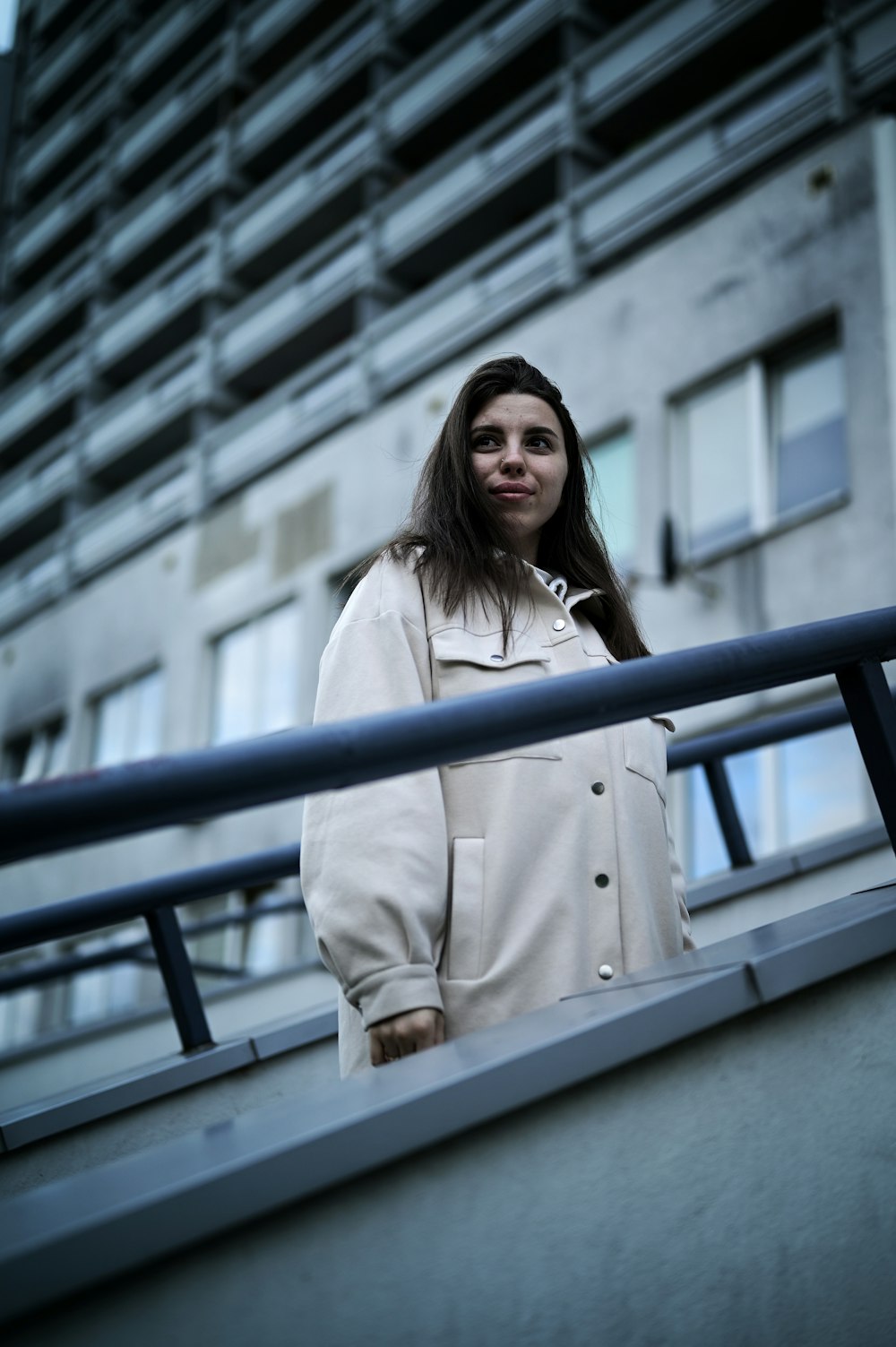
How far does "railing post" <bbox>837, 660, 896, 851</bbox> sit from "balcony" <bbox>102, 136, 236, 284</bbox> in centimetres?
2537

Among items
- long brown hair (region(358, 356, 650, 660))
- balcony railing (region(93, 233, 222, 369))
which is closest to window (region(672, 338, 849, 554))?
long brown hair (region(358, 356, 650, 660))

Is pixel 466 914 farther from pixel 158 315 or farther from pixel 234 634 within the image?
pixel 158 315

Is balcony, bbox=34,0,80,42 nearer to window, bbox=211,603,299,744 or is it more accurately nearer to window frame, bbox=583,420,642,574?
window, bbox=211,603,299,744

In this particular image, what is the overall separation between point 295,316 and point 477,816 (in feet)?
69.4

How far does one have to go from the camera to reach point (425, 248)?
20.5 m

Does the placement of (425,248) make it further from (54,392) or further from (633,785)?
(633,785)

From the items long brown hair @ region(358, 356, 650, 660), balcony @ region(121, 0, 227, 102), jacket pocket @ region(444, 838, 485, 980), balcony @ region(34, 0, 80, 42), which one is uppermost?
balcony @ region(34, 0, 80, 42)

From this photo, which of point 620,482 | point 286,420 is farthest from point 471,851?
point 286,420

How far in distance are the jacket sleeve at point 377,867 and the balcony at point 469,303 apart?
1459 cm

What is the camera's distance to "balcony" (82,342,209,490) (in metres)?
24.6

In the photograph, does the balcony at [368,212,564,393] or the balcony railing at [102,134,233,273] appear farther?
the balcony railing at [102,134,233,273]

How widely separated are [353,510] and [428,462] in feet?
47.6

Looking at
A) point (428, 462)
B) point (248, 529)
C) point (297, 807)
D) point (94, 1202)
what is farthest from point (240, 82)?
point (94, 1202)

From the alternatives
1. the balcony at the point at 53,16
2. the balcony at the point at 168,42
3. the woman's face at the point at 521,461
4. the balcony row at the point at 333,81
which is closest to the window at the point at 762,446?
the balcony row at the point at 333,81
